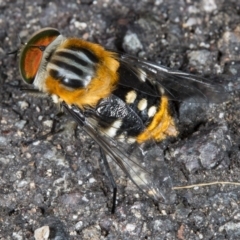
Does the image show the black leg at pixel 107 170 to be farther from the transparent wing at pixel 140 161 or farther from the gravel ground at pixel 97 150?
the transparent wing at pixel 140 161

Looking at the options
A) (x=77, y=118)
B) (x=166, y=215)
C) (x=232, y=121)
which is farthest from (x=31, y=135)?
(x=232, y=121)

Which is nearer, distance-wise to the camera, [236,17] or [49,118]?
[49,118]

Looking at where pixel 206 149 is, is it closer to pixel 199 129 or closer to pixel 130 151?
pixel 199 129

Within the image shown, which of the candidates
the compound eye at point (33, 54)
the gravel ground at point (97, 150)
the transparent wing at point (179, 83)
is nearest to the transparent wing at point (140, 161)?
the gravel ground at point (97, 150)

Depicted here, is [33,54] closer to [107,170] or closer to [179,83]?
[107,170]

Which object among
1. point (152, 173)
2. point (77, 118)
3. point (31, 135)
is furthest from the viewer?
point (31, 135)

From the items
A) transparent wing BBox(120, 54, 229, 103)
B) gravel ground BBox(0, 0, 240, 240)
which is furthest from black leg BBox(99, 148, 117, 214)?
transparent wing BBox(120, 54, 229, 103)
